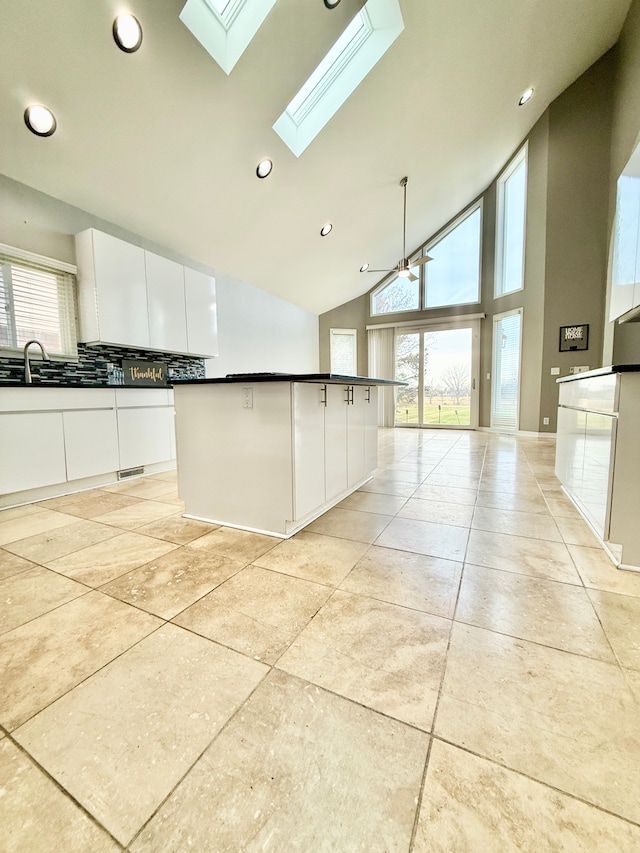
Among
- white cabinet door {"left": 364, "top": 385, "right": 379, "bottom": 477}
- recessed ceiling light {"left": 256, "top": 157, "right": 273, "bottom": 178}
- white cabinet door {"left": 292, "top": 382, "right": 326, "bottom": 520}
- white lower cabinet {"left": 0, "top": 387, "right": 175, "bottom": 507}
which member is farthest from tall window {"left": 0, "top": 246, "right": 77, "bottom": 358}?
white cabinet door {"left": 364, "top": 385, "right": 379, "bottom": 477}

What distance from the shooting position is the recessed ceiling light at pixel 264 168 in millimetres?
3531

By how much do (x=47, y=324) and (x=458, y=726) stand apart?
13.4 ft

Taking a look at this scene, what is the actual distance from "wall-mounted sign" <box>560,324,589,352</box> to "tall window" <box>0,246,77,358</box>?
6570 mm

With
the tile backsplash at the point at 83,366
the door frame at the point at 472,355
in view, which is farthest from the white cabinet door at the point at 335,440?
the door frame at the point at 472,355

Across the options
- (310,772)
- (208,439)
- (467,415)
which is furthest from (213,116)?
(467,415)

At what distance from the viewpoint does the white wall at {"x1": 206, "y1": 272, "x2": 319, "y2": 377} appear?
529 centimetres

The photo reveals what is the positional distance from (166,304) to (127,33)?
2096mm

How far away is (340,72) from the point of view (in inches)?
130

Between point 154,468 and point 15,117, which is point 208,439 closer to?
point 154,468

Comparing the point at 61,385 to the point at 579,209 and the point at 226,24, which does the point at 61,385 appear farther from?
the point at 579,209

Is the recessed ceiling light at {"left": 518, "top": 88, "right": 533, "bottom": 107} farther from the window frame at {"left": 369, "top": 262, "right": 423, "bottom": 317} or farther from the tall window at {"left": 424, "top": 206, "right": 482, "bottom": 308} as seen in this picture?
the window frame at {"left": 369, "top": 262, "right": 423, "bottom": 317}

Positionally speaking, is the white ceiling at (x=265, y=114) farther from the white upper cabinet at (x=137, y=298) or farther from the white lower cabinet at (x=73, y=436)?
the white lower cabinet at (x=73, y=436)

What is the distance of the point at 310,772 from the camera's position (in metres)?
0.73

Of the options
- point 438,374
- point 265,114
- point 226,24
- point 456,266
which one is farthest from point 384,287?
point 226,24
